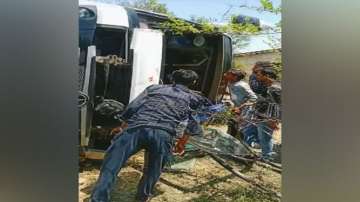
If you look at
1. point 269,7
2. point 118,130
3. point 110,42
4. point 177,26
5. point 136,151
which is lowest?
point 136,151

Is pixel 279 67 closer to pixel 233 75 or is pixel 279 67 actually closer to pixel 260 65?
pixel 260 65

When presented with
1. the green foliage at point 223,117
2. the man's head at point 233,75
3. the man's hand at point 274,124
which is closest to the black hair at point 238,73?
the man's head at point 233,75

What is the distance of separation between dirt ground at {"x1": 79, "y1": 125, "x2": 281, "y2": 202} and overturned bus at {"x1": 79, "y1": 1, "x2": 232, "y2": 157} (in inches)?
10.1

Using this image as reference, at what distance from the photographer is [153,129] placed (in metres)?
2.71

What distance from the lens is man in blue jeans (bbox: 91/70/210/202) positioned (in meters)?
2.66

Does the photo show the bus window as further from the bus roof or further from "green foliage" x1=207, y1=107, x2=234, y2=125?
"green foliage" x1=207, y1=107, x2=234, y2=125

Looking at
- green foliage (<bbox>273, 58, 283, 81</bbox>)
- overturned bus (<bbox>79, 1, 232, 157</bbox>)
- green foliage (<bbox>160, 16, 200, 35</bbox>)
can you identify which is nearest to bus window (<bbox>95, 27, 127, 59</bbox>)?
overturned bus (<bbox>79, 1, 232, 157</bbox>)

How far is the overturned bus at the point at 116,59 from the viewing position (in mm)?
2617

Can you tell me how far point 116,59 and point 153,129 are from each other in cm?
50

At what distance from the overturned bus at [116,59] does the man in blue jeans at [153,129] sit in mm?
63

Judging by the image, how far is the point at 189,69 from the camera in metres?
2.71

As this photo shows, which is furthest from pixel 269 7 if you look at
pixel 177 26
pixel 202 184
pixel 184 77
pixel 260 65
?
pixel 202 184
